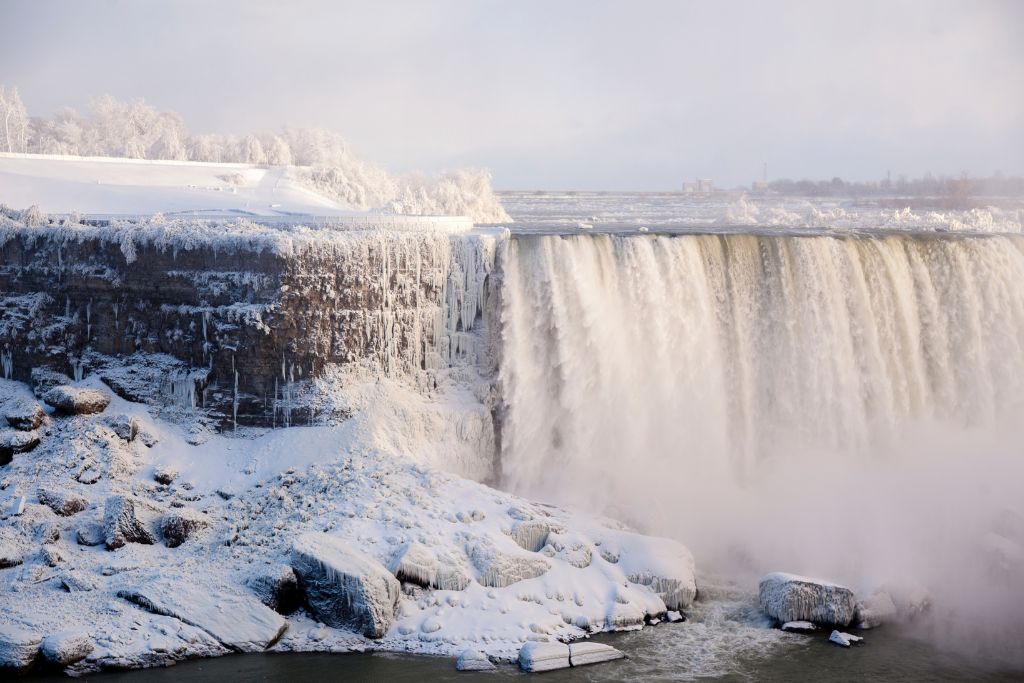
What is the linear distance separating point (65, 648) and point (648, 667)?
7.37 metres

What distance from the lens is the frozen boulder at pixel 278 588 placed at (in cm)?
1498

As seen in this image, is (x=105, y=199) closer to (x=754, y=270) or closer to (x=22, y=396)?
→ (x=22, y=396)

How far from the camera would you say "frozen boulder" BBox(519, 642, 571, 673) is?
46.1ft

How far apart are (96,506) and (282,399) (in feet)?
11.7

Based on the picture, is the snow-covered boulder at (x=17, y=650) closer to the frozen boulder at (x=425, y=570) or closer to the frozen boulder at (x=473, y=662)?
the frozen boulder at (x=425, y=570)

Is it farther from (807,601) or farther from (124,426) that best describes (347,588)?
(807,601)

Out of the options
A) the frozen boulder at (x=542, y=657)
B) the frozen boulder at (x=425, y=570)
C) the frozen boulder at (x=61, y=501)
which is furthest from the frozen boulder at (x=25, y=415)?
the frozen boulder at (x=542, y=657)

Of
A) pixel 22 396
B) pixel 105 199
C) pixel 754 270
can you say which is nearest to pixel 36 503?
pixel 22 396

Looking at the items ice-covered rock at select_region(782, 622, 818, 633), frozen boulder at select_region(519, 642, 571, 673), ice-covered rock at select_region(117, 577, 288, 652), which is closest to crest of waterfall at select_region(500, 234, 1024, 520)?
ice-covered rock at select_region(782, 622, 818, 633)

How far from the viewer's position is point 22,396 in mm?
19734

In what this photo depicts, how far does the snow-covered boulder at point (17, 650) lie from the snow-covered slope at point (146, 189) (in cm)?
1074

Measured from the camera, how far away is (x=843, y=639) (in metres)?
15.2

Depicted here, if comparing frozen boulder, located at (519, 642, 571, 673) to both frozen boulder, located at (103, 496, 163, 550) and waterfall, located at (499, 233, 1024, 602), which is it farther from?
frozen boulder, located at (103, 496, 163, 550)

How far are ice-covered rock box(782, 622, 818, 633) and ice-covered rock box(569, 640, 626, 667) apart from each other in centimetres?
260
